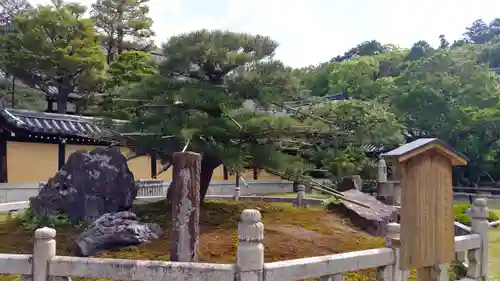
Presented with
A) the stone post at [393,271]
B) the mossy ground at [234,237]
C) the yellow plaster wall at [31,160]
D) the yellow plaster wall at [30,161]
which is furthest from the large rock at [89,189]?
the yellow plaster wall at [30,161]

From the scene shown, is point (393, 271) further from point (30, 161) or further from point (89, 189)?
point (30, 161)

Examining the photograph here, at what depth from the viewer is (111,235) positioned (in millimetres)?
6984

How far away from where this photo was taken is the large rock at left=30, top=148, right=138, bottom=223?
868 centimetres

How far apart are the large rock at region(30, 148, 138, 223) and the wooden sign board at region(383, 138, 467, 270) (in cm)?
591

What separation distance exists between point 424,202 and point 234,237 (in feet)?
12.7

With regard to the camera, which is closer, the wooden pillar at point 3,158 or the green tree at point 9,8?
the wooden pillar at point 3,158

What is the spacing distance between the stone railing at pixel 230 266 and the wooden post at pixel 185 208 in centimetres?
127

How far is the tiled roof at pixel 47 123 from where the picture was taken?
16.3 meters

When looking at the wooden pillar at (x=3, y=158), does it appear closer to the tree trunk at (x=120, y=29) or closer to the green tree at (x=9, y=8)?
the tree trunk at (x=120, y=29)

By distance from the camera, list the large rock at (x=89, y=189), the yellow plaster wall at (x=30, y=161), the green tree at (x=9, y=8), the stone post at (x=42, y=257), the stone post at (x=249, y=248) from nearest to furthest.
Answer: the stone post at (x=249, y=248), the stone post at (x=42, y=257), the large rock at (x=89, y=189), the yellow plaster wall at (x=30, y=161), the green tree at (x=9, y=8)

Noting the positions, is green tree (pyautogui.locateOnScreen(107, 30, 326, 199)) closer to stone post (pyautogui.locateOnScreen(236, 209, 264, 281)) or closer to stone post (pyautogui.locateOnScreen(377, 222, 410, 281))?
stone post (pyautogui.locateOnScreen(377, 222, 410, 281))

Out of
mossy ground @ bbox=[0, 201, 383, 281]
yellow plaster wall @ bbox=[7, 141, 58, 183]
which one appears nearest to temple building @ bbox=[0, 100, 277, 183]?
yellow plaster wall @ bbox=[7, 141, 58, 183]

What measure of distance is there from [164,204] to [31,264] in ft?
17.6

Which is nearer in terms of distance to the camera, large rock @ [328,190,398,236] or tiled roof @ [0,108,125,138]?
large rock @ [328,190,398,236]
